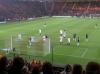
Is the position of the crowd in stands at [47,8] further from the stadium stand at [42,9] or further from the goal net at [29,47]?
the goal net at [29,47]

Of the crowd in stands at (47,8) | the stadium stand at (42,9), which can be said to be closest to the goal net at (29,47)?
the stadium stand at (42,9)

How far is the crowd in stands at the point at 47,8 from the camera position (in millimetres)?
78256

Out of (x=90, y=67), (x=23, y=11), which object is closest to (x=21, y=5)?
(x=23, y=11)

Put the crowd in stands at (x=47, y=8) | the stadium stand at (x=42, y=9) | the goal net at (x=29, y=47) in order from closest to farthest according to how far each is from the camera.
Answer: the goal net at (x=29, y=47)
the stadium stand at (x=42, y=9)
the crowd in stands at (x=47, y=8)

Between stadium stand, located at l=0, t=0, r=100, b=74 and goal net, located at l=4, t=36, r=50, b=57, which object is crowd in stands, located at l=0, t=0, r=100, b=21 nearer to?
stadium stand, located at l=0, t=0, r=100, b=74

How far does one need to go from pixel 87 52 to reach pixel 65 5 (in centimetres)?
8451

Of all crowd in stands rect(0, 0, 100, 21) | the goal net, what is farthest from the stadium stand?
the goal net

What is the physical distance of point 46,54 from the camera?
21.0 meters

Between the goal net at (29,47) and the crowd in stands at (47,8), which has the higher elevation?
the crowd in stands at (47,8)

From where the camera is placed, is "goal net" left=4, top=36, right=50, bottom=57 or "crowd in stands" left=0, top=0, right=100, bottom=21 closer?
"goal net" left=4, top=36, right=50, bottom=57

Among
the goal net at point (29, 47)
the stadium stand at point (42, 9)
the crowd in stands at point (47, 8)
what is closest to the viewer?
the goal net at point (29, 47)

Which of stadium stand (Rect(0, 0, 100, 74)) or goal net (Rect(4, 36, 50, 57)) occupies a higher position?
stadium stand (Rect(0, 0, 100, 74))

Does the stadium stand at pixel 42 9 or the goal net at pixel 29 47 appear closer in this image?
the goal net at pixel 29 47

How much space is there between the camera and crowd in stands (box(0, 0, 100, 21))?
78.3 metres
